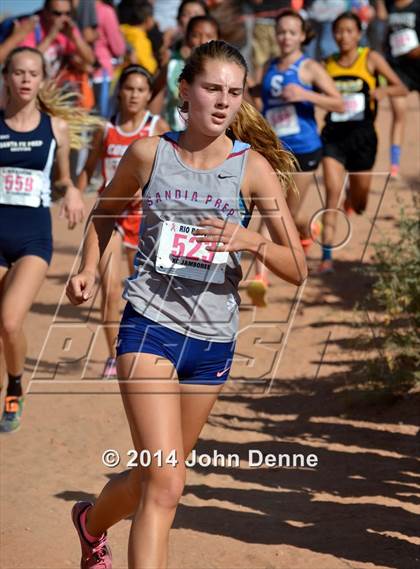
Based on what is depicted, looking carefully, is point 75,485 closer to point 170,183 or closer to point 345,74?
point 170,183

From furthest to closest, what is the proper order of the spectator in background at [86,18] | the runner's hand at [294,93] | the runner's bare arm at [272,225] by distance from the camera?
the spectator in background at [86,18] → the runner's hand at [294,93] → the runner's bare arm at [272,225]

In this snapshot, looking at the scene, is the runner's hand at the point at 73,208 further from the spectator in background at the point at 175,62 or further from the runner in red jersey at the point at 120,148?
the spectator in background at the point at 175,62

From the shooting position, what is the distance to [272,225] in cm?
388

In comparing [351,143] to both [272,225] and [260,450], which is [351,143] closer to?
[260,450]

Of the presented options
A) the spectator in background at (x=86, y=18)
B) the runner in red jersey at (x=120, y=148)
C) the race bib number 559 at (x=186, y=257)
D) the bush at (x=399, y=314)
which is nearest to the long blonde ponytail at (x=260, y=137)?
the race bib number 559 at (x=186, y=257)

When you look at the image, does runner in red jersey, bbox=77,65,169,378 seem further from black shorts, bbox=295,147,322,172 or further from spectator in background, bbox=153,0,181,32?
spectator in background, bbox=153,0,181,32

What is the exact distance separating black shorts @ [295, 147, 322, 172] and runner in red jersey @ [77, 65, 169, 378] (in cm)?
168

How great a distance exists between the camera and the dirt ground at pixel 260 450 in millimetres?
4875

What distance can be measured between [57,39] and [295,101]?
3333 mm

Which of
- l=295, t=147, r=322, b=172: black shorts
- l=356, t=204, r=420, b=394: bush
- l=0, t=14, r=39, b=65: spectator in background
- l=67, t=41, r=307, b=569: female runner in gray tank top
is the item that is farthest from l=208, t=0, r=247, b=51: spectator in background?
l=67, t=41, r=307, b=569: female runner in gray tank top

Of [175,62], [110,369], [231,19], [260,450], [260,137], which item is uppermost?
[260,137]

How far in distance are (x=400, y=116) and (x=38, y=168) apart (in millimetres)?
5774

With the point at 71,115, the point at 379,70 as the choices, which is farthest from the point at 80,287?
the point at 379,70

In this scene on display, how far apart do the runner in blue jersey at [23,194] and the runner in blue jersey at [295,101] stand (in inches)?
107
